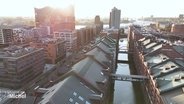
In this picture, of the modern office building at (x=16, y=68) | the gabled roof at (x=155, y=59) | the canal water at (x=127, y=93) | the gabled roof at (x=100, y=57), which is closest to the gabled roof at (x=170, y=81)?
the gabled roof at (x=155, y=59)

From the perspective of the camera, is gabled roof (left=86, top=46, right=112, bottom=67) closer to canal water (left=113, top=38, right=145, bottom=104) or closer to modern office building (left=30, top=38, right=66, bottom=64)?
canal water (left=113, top=38, right=145, bottom=104)

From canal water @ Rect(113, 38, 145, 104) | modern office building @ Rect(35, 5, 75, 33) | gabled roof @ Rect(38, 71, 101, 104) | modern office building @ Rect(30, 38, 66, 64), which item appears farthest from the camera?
modern office building @ Rect(35, 5, 75, 33)

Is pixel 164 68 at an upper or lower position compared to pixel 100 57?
lower

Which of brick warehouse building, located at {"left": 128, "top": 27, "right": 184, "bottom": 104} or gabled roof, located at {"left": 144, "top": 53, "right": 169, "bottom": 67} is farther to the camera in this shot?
gabled roof, located at {"left": 144, "top": 53, "right": 169, "bottom": 67}

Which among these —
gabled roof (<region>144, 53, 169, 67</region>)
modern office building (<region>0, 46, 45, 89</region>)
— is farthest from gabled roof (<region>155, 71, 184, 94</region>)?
modern office building (<region>0, 46, 45, 89</region>)

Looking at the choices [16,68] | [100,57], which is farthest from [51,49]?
[100,57]

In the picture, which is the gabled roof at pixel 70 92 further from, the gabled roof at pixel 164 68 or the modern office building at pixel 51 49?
the modern office building at pixel 51 49

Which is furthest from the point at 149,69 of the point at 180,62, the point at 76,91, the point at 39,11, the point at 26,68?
the point at 39,11

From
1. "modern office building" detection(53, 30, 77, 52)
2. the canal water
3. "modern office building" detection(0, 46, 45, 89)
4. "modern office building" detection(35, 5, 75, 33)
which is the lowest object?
the canal water

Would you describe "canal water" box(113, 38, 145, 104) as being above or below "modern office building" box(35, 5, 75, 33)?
below

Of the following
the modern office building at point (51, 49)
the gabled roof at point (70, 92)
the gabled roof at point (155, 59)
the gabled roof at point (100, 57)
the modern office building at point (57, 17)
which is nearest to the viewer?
the gabled roof at point (70, 92)

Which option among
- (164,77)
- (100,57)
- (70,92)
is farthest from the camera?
(100,57)

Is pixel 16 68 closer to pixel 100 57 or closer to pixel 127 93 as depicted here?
pixel 100 57
